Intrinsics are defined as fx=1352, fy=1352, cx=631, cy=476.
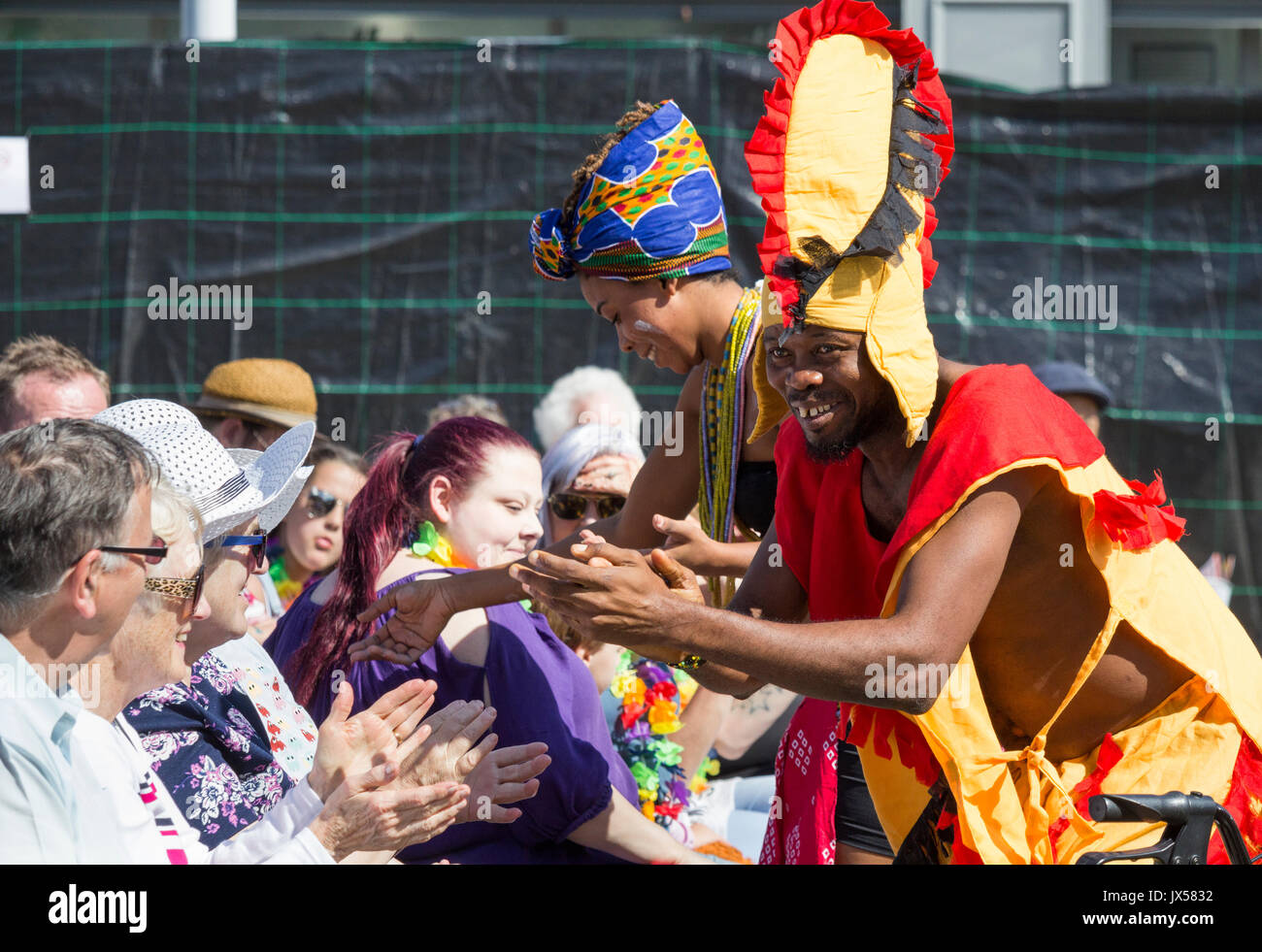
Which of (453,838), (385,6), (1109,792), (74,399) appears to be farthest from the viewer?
(385,6)

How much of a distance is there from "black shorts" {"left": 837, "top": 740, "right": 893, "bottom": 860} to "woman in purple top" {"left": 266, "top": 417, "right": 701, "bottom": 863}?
571 millimetres

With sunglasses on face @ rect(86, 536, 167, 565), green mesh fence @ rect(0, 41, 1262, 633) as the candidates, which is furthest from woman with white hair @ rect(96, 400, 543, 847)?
green mesh fence @ rect(0, 41, 1262, 633)

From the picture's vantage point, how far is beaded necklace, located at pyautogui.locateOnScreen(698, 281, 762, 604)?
3105 mm

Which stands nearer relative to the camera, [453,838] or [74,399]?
[453,838]

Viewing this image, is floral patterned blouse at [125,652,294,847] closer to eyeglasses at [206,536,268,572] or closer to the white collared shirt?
eyeglasses at [206,536,268,572]

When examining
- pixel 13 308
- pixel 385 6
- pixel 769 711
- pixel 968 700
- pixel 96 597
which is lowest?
pixel 769 711

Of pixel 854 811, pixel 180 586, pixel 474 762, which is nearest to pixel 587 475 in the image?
pixel 854 811

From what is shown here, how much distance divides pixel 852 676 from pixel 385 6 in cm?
589

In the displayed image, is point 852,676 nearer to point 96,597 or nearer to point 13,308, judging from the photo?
point 96,597

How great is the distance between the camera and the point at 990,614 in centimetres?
225

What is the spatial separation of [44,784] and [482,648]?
1.31 meters
